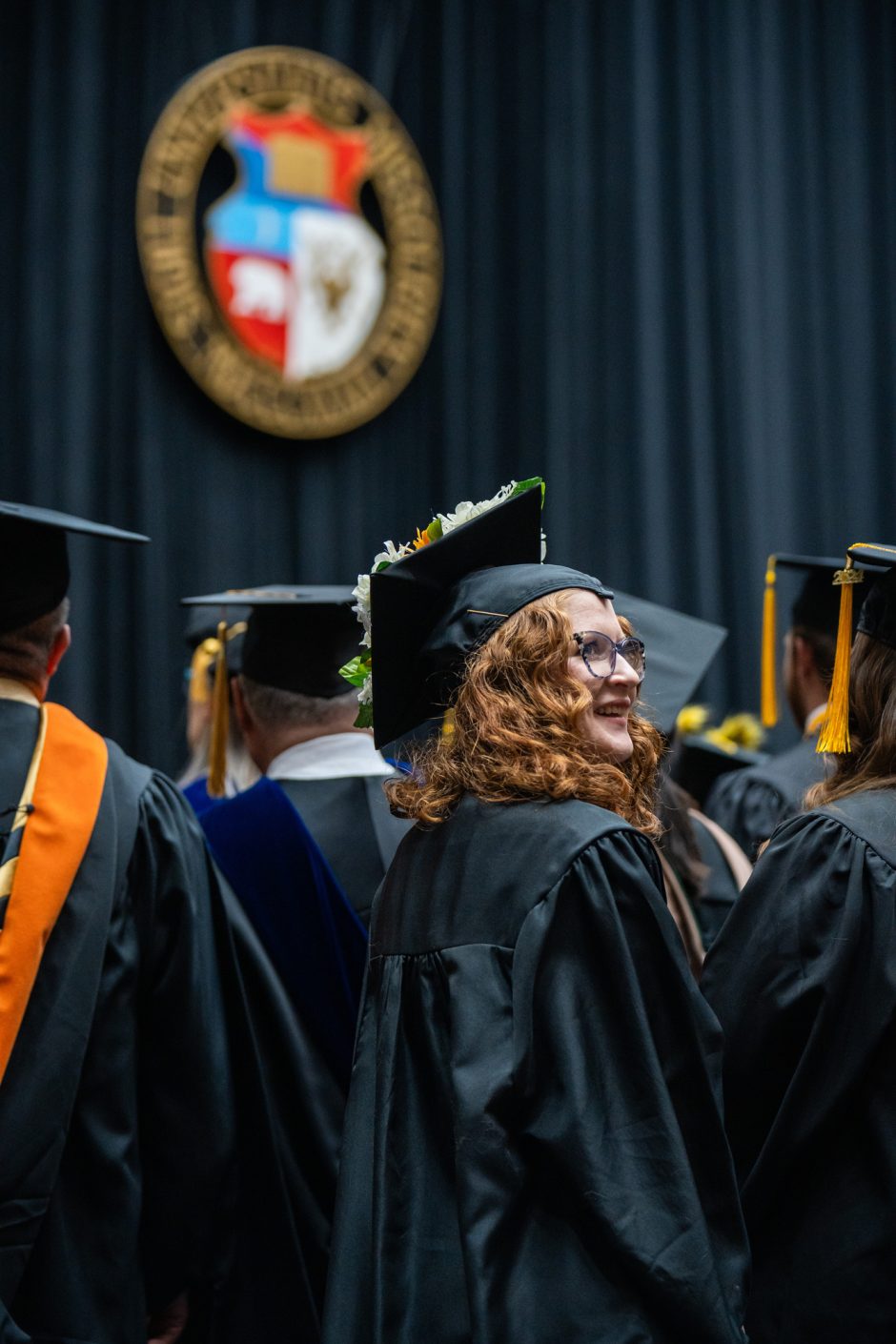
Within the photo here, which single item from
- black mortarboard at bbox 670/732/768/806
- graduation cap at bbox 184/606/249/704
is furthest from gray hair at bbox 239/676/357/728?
black mortarboard at bbox 670/732/768/806

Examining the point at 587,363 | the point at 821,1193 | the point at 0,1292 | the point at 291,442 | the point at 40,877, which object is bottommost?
the point at 0,1292

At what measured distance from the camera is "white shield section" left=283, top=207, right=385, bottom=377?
488cm

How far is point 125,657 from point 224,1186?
2777mm

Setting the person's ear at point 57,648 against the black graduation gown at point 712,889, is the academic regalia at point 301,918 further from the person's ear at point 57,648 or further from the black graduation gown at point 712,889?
the black graduation gown at point 712,889

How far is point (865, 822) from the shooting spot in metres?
1.79

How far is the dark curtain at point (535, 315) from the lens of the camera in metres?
4.54

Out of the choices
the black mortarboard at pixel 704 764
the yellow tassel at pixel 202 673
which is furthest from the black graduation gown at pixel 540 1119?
the black mortarboard at pixel 704 764

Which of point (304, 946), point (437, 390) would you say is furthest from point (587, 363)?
point (304, 946)

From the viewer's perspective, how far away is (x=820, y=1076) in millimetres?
1728

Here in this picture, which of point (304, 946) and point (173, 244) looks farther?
point (173, 244)

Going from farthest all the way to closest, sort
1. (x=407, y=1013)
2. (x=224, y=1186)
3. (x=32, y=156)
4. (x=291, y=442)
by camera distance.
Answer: (x=291, y=442)
(x=32, y=156)
(x=224, y=1186)
(x=407, y=1013)

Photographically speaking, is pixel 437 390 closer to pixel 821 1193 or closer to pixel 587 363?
pixel 587 363

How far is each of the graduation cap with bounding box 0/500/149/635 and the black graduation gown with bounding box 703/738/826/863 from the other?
191 cm

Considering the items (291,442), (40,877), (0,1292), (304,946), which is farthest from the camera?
(291,442)
